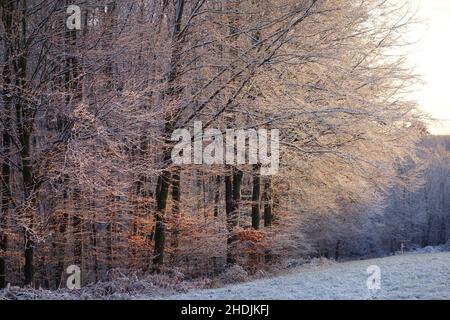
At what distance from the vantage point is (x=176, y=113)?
13.7m

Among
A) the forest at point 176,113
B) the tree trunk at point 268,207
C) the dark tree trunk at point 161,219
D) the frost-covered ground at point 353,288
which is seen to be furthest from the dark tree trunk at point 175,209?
the frost-covered ground at point 353,288

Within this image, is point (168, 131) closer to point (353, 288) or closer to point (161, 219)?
point (161, 219)

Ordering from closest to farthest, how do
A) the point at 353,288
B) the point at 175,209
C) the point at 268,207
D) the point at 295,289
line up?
the point at 353,288, the point at 295,289, the point at 175,209, the point at 268,207

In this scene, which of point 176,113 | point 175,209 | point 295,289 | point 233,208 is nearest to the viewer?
point 295,289

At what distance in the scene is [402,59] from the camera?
17.1 meters

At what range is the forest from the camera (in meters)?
11.6

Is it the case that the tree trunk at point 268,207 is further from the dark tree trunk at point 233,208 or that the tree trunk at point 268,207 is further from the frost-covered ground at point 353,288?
the frost-covered ground at point 353,288

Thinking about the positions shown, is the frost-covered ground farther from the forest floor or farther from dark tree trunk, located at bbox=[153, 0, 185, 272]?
dark tree trunk, located at bbox=[153, 0, 185, 272]

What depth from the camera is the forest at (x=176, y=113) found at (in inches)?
456

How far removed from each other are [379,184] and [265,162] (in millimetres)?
4213

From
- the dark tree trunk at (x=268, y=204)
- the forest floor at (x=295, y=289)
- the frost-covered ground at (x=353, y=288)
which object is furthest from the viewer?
the dark tree trunk at (x=268, y=204)

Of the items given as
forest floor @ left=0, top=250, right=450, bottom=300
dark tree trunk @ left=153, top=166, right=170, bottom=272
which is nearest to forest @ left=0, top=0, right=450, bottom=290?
dark tree trunk @ left=153, top=166, right=170, bottom=272

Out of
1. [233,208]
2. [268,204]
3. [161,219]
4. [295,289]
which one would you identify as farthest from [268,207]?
[295,289]
